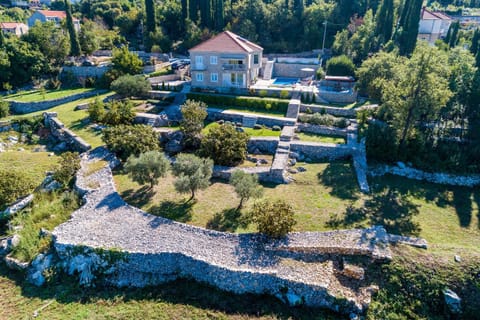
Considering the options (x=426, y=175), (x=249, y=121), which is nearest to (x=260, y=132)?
(x=249, y=121)

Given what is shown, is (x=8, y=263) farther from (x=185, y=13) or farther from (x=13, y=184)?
(x=185, y=13)

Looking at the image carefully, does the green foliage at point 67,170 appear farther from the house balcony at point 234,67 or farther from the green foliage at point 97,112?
the house balcony at point 234,67

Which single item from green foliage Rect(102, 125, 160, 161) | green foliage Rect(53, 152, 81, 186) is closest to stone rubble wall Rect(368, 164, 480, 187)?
green foliage Rect(102, 125, 160, 161)

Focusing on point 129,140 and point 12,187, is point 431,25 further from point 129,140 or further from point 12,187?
point 12,187

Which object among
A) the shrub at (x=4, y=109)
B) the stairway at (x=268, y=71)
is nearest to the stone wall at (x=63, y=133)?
the shrub at (x=4, y=109)

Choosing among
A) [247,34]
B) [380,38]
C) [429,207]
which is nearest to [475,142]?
[429,207]
